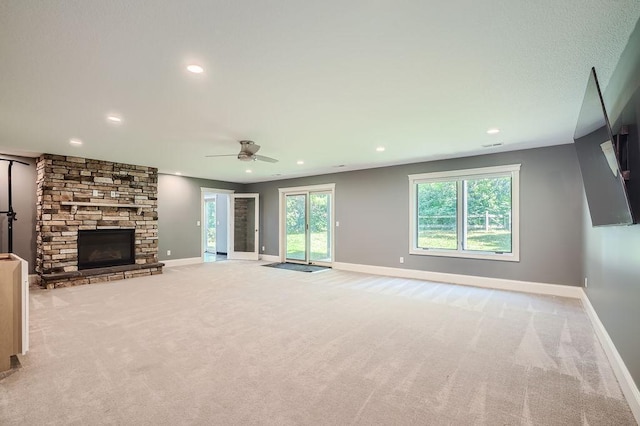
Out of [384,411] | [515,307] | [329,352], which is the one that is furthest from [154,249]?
[515,307]

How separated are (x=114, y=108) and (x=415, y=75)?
3.18 m

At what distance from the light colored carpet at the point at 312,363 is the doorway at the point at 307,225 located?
3.55m

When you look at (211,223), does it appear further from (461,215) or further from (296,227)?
(461,215)

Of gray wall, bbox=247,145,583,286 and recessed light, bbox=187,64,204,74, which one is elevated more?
recessed light, bbox=187,64,204,74

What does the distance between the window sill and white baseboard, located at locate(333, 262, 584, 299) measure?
37 cm

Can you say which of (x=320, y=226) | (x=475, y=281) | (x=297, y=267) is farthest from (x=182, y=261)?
(x=475, y=281)

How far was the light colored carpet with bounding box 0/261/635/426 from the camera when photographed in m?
1.96

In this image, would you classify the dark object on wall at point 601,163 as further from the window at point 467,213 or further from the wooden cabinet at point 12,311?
the wooden cabinet at point 12,311

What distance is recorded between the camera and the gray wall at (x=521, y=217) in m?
4.84

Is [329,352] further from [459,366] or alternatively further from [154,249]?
[154,249]

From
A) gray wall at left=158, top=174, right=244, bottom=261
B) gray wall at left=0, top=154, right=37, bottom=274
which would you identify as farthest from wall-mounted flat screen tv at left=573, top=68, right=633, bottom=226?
gray wall at left=0, top=154, right=37, bottom=274

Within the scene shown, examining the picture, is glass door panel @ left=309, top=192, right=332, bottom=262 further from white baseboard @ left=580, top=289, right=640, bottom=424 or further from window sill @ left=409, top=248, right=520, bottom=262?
white baseboard @ left=580, top=289, right=640, bottom=424

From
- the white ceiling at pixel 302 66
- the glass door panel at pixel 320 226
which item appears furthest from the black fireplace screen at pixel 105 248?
the glass door panel at pixel 320 226

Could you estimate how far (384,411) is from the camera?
1.96m
